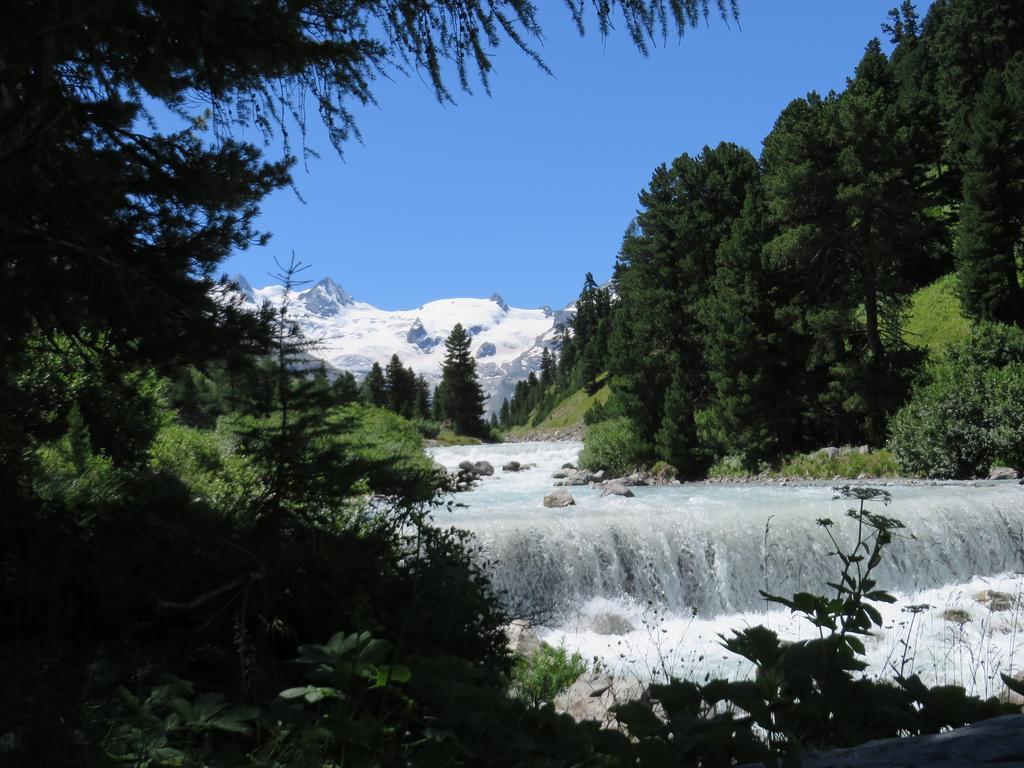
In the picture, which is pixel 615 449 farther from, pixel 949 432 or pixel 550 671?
pixel 550 671

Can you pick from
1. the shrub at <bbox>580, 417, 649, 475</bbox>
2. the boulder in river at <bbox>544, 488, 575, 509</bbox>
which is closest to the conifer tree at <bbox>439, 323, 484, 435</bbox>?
the shrub at <bbox>580, 417, 649, 475</bbox>

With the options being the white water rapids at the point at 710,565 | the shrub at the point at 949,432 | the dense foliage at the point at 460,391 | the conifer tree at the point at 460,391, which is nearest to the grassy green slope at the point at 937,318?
the shrub at the point at 949,432

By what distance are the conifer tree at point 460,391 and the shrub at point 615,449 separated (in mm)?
45084

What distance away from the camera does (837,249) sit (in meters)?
24.5

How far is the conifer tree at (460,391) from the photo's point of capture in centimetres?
7800

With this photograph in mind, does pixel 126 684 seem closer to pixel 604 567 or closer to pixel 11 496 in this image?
pixel 11 496

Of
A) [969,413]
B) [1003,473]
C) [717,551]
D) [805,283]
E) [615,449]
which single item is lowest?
[717,551]

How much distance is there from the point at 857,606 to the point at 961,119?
4735cm

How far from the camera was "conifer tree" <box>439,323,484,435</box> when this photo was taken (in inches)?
3071

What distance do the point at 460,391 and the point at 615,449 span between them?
4828cm

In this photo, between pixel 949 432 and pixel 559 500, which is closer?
pixel 559 500

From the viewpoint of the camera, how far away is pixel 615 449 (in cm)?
3166

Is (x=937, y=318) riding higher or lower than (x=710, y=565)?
higher

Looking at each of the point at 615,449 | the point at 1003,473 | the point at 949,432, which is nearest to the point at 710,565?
the point at 1003,473
